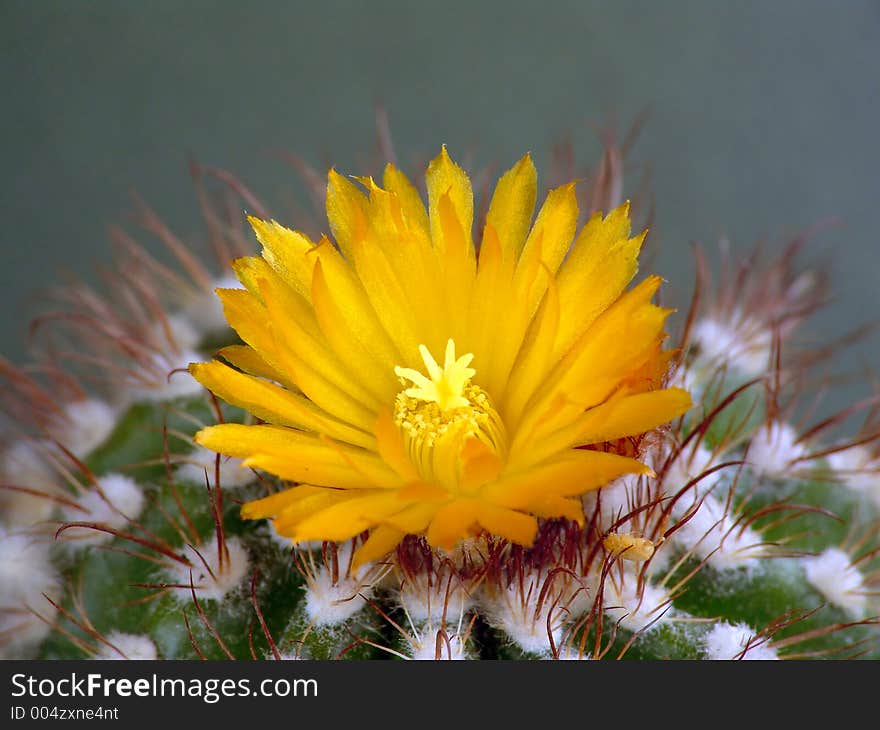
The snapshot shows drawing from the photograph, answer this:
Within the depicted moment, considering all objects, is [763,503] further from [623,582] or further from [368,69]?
[368,69]

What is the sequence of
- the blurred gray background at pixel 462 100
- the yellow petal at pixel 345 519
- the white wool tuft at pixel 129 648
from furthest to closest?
1. the blurred gray background at pixel 462 100
2. the white wool tuft at pixel 129 648
3. the yellow petal at pixel 345 519

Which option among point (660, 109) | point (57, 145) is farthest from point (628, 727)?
point (57, 145)

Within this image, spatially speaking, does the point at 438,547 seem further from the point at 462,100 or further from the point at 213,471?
the point at 462,100

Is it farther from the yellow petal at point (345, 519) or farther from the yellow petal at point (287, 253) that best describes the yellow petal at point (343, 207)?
the yellow petal at point (345, 519)

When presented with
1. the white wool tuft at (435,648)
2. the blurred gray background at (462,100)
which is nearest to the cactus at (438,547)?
the white wool tuft at (435,648)

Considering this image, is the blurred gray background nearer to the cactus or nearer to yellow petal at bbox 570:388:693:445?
the cactus

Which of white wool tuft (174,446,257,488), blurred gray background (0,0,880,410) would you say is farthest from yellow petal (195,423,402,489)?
blurred gray background (0,0,880,410)
